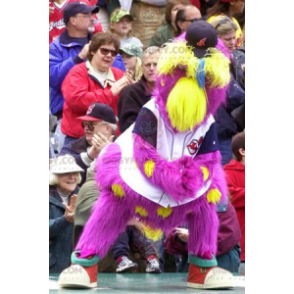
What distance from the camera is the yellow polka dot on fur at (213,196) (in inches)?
184

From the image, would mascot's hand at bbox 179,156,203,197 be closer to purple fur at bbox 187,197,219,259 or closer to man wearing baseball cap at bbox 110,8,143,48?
purple fur at bbox 187,197,219,259

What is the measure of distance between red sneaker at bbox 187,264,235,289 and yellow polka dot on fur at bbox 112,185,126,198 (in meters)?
0.58

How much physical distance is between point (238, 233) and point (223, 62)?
3.49 feet

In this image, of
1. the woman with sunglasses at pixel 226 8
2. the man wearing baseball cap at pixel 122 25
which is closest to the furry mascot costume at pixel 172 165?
the man wearing baseball cap at pixel 122 25

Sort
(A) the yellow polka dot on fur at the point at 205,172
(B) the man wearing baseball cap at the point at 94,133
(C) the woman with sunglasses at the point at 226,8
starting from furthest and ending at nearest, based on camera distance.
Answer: (C) the woman with sunglasses at the point at 226,8
(B) the man wearing baseball cap at the point at 94,133
(A) the yellow polka dot on fur at the point at 205,172

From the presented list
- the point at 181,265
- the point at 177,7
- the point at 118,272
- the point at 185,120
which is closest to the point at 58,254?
the point at 118,272

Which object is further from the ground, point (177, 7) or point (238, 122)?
point (177, 7)

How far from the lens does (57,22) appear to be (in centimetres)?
541

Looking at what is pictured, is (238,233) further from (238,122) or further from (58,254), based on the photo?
(58,254)

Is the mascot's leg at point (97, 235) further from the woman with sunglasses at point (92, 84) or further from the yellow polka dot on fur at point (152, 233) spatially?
the woman with sunglasses at point (92, 84)

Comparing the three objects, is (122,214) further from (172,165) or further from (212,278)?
(212,278)

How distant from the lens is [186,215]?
4.71 m

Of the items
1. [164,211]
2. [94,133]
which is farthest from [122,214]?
Answer: [94,133]

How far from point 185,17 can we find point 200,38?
73cm
